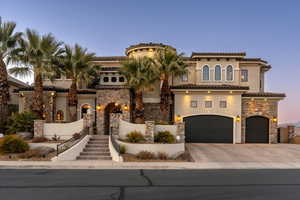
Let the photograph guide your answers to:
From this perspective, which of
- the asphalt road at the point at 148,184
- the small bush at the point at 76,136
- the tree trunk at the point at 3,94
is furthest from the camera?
the tree trunk at the point at 3,94

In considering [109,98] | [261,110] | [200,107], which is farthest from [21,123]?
[261,110]

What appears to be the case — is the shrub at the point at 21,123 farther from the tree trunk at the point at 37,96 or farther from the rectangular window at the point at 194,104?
the rectangular window at the point at 194,104

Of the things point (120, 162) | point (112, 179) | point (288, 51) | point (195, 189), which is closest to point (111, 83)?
point (120, 162)

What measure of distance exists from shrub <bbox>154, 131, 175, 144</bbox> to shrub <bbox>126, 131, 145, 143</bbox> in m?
1.23

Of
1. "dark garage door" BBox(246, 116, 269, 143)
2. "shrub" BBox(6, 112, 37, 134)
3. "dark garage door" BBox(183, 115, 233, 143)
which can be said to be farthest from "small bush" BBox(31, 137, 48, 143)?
"dark garage door" BBox(246, 116, 269, 143)

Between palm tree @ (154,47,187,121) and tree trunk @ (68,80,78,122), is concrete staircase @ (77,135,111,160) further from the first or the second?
palm tree @ (154,47,187,121)

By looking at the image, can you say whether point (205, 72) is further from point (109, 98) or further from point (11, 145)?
point (11, 145)

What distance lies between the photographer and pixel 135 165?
11.4 meters

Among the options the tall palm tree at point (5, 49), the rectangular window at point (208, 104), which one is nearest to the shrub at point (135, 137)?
the rectangular window at point (208, 104)

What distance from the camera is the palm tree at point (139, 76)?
17.8 meters

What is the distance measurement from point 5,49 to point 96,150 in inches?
492

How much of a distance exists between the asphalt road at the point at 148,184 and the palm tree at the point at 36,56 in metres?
9.45

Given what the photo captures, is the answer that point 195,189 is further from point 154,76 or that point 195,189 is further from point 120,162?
point 154,76

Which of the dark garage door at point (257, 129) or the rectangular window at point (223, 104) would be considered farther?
the dark garage door at point (257, 129)
